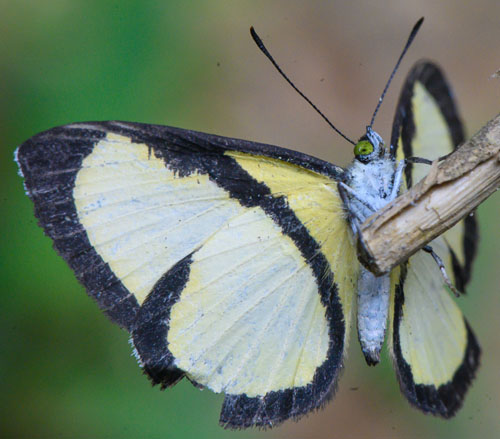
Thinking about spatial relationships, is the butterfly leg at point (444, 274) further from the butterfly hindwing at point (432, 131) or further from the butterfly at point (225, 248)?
the butterfly hindwing at point (432, 131)

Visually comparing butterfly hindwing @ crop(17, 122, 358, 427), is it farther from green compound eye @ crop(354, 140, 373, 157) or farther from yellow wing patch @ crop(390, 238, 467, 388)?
yellow wing patch @ crop(390, 238, 467, 388)

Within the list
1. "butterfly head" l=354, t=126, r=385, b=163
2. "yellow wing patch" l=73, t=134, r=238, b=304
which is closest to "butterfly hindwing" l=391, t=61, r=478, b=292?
"butterfly head" l=354, t=126, r=385, b=163

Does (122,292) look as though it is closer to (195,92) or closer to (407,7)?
(195,92)

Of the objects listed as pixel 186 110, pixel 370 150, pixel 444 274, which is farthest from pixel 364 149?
pixel 186 110

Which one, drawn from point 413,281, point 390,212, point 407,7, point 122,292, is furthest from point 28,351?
point 407,7

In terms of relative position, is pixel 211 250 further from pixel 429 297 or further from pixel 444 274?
pixel 429 297

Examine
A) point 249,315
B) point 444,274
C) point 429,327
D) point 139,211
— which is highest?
point 139,211

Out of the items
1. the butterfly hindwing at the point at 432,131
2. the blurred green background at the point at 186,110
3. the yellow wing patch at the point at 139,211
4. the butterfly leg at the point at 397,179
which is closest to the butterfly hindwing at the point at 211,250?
the yellow wing patch at the point at 139,211
